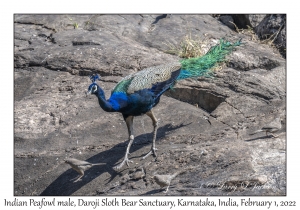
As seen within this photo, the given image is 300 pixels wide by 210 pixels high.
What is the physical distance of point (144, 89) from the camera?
762 centimetres

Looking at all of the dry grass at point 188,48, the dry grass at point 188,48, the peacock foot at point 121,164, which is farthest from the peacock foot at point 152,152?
the dry grass at point 188,48

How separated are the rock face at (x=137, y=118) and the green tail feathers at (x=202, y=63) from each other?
54cm

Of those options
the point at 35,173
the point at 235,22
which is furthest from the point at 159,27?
the point at 35,173

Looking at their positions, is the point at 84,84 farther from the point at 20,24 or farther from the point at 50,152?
the point at 20,24

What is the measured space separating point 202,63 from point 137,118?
4.50ft

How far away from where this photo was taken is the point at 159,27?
11.6 meters

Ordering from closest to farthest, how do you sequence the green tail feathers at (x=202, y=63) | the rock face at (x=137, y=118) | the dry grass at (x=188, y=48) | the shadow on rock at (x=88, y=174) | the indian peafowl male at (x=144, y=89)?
the rock face at (x=137, y=118)
the shadow on rock at (x=88, y=174)
the indian peafowl male at (x=144, y=89)
the green tail feathers at (x=202, y=63)
the dry grass at (x=188, y=48)

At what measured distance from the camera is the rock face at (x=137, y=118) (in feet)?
21.9

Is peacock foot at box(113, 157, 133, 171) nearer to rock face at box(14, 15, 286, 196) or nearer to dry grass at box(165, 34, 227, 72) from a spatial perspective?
rock face at box(14, 15, 286, 196)

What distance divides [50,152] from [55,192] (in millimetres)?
810

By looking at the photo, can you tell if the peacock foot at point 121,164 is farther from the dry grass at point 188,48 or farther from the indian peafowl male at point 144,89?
the dry grass at point 188,48

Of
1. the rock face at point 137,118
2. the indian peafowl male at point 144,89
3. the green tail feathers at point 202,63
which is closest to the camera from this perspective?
the rock face at point 137,118

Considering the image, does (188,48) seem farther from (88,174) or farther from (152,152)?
(88,174)

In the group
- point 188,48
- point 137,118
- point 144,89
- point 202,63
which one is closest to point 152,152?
point 144,89
